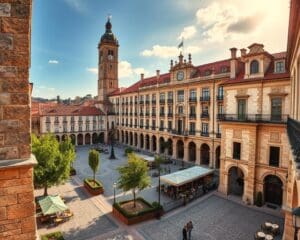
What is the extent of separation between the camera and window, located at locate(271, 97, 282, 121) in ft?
61.1

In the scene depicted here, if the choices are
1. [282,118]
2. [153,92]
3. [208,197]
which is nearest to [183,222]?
[208,197]

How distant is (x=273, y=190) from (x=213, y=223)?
767 cm

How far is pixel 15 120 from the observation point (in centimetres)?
347

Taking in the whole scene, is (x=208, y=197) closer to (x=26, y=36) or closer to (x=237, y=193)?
(x=237, y=193)

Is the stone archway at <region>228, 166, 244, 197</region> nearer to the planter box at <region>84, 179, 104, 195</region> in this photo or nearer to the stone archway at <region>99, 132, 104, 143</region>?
the planter box at <region>84, 179, 104, 195</region>

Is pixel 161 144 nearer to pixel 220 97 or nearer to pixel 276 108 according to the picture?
pixel 220 97

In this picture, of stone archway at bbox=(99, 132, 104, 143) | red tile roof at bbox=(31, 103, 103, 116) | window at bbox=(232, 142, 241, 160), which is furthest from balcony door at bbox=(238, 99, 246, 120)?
stone archway at bbox=(99, 132, 104, 143)

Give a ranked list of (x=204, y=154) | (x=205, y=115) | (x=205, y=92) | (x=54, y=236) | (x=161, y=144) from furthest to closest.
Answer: (x=161, y=144), (x=204, y=154), (x=205, y=115), (x=205, y=92), (x=54, y=236)

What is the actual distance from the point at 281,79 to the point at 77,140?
153 ft

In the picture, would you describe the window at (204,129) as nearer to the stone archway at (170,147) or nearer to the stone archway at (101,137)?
the stone archway at (170,147)

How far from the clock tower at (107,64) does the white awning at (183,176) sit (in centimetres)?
4176

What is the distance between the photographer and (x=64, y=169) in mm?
17984

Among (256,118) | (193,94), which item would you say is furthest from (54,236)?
(193,94)

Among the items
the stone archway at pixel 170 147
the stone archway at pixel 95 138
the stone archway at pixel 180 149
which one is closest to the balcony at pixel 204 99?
the stone archway at pixel 180 149
